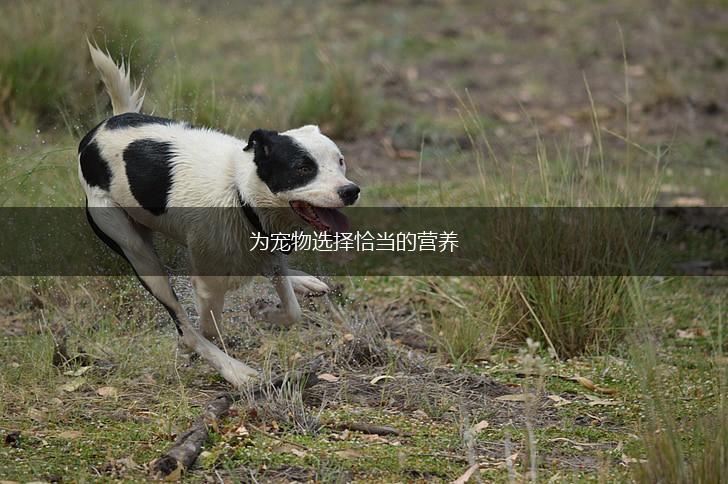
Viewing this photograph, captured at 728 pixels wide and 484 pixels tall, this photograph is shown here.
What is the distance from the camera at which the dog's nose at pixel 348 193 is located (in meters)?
4.15

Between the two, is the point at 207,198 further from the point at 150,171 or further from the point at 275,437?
the point at 275,437

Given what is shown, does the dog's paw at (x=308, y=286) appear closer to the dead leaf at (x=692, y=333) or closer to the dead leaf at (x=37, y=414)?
the dead leaf at (x=37, y=414)

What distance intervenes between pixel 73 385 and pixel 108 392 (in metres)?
0.17

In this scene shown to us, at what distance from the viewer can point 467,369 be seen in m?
5.08

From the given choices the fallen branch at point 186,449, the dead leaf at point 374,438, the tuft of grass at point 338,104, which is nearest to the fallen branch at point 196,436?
the fallen branch at point 186,449

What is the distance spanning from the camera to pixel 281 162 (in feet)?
14.0

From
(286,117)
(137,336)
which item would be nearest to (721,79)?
(286,117)

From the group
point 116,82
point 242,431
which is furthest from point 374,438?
point 116,82

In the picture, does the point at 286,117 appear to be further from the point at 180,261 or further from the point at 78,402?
the point at 78,402

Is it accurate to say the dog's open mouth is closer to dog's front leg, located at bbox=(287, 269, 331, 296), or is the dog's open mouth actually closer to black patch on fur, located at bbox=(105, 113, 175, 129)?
dog's front leg, located at bbox=(287, 269, 331, 296)

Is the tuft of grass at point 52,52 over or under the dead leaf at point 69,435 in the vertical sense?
over

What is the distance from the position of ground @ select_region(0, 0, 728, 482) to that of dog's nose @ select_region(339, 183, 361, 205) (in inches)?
29.4

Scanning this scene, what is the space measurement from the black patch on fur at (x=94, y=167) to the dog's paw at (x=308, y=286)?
2.99 feet
